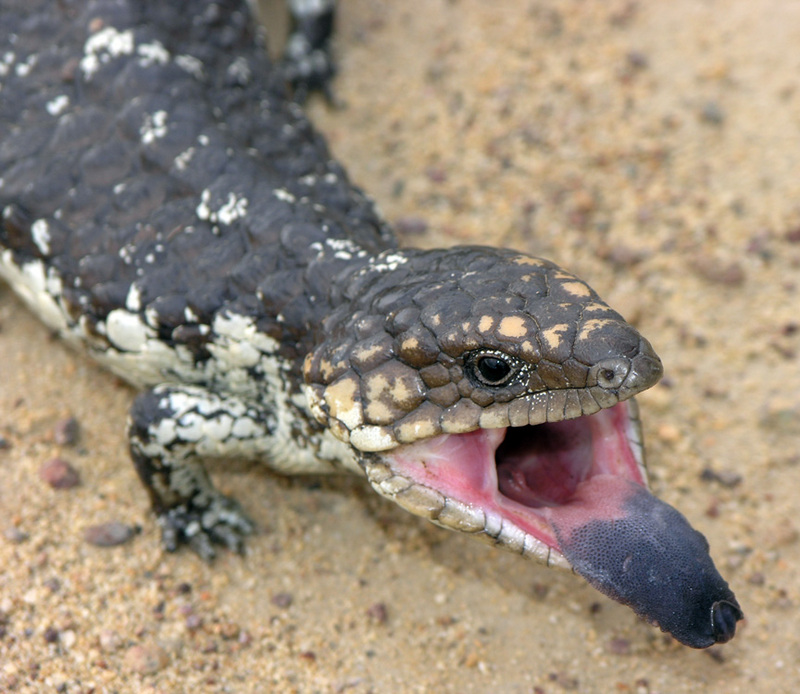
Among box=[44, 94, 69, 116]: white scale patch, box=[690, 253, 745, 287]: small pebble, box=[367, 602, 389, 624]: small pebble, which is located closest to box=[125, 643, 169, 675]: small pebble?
box=[367, 602, 389, 624]: small pebble

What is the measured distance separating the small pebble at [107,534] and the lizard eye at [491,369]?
1.85 m

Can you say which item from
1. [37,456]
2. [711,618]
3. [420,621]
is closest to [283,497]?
[420,621]

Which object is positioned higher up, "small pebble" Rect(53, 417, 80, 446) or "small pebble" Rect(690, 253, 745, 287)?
"small pebble" Rect(53, 417, 80, 446)

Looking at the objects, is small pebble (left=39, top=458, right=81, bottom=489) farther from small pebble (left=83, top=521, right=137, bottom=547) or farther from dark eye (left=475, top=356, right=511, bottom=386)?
dark eye (left=475, top=356, right=511, bottom=386)

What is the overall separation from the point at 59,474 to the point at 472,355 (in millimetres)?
2105

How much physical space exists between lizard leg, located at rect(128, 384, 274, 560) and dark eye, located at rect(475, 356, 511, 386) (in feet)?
3.78

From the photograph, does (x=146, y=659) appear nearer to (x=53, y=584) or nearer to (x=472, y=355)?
(x=53, y=584)

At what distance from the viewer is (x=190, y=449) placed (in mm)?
3605

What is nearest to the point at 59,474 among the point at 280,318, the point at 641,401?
the point at 280,318

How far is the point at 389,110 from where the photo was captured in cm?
573

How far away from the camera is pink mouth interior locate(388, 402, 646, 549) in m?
2.89

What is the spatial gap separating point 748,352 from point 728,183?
117cm

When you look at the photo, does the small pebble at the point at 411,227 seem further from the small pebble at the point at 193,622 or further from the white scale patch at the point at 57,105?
the small pebble at the point at 193,622

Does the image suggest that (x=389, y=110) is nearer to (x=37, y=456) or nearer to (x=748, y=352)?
(x=748, y=352)
